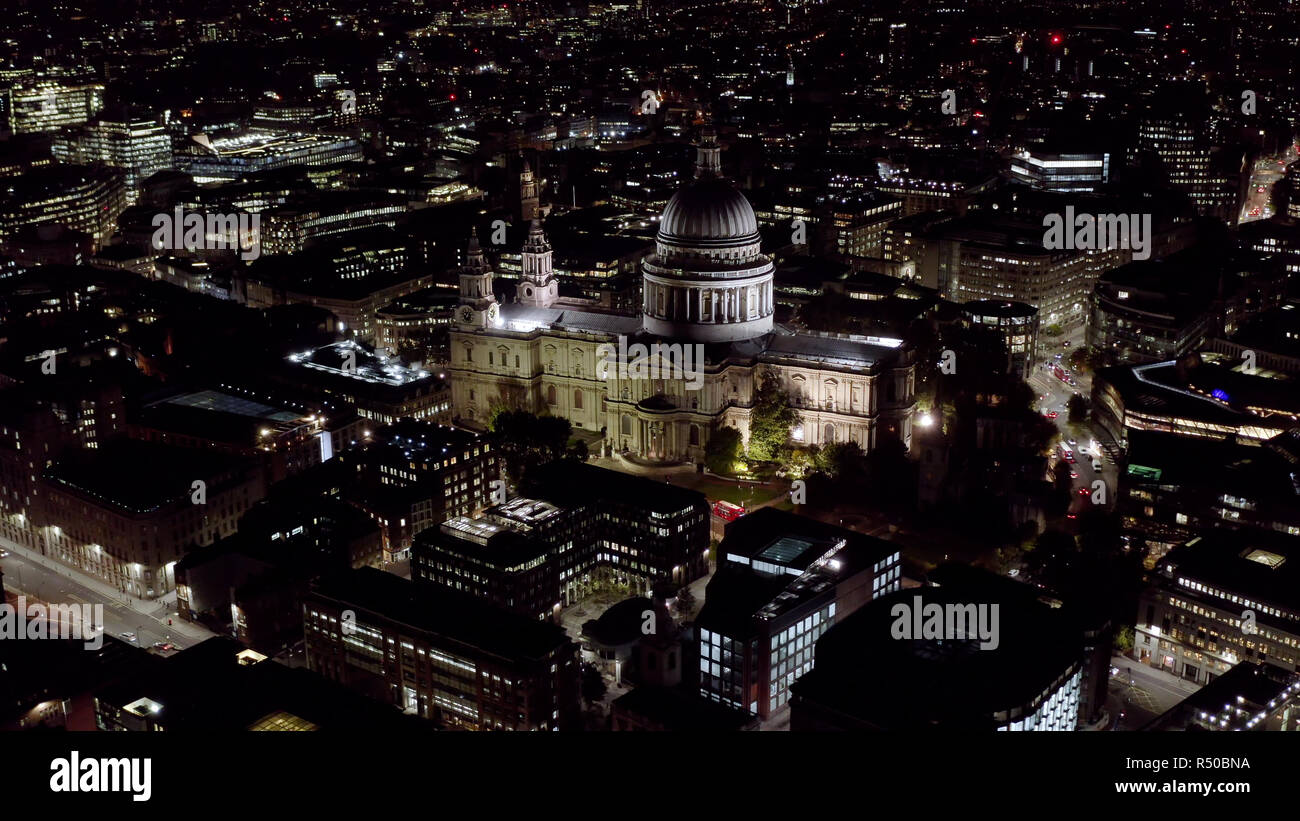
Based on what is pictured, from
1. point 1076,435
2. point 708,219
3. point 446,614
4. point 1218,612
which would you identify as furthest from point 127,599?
point 1076,435

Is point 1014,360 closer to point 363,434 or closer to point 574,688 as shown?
point 363,434

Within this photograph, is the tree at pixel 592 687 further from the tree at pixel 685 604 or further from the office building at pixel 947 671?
the office building at pixel 947 671
